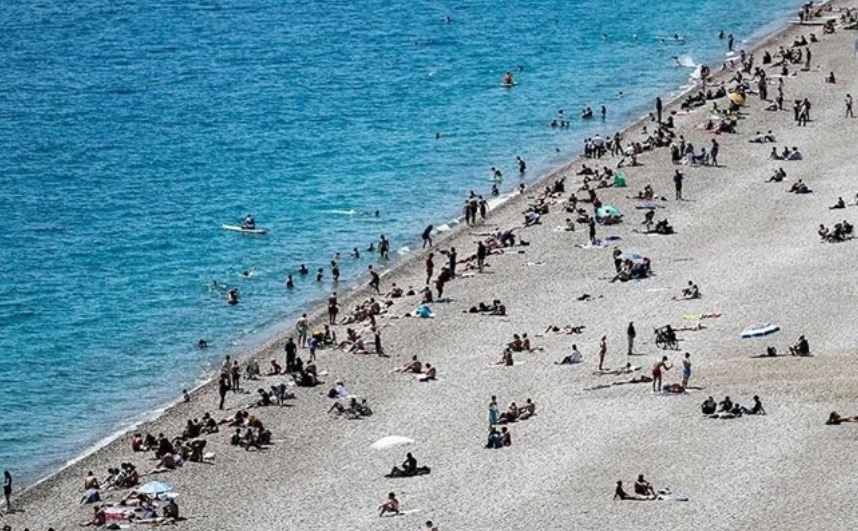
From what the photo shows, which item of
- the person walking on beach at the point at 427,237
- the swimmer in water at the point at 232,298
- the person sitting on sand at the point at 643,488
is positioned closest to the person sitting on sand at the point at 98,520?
the person sitting on sand at the point at 643,488

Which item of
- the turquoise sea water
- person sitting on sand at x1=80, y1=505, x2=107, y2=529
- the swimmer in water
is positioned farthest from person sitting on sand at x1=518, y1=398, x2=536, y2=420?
the swimmer in water

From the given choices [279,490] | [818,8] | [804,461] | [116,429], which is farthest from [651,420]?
[818,8]

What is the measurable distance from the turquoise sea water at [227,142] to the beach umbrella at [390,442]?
11322 mm

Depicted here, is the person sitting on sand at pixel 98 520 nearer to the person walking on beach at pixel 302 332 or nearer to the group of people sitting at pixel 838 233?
the person walking on beach at pixel 302 332

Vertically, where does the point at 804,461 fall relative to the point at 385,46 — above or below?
below

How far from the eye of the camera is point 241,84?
123 meters

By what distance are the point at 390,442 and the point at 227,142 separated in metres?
49.7

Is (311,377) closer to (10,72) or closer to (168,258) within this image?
(168,258)

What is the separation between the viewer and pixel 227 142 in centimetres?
10712

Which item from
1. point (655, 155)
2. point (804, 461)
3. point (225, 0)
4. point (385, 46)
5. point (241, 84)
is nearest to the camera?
point (804, 461)

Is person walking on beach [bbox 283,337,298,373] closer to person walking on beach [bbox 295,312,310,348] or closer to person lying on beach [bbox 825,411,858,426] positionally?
person walking on beach [bbox 295,312,310,348]

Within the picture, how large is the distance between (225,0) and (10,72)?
31.2 metres

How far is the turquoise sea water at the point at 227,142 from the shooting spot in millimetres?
75438

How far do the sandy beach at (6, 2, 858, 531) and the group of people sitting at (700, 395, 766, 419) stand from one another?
12.8 inches
